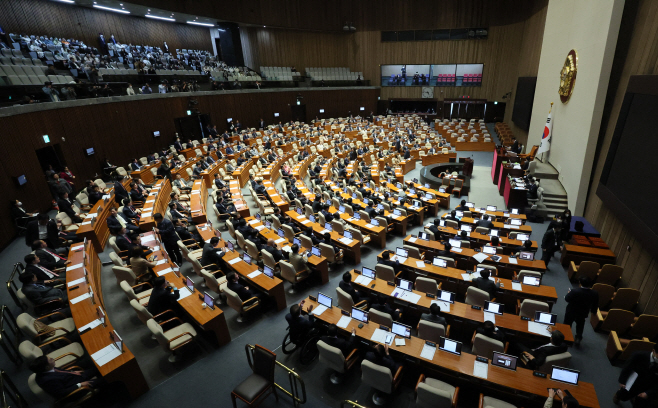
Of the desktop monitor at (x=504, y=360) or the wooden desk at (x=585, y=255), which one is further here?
the wooden desk at (x=585, y=255)

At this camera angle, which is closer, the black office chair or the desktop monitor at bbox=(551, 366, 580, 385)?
the desktop monitor at bbox=(551, 366, 580, 385)

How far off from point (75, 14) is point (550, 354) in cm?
3040

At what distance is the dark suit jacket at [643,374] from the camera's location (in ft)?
14.4

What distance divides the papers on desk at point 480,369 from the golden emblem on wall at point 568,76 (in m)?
12.7

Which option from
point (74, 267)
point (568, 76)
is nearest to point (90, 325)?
point (74, 267)

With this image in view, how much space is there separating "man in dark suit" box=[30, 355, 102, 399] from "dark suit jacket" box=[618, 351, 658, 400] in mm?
8041

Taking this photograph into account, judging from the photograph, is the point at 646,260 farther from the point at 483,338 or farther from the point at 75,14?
the point at 75,14

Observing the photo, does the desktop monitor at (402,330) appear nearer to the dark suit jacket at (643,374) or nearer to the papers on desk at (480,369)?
the papers on desk at (480,369)

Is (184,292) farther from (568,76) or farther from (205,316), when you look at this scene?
(568,76)

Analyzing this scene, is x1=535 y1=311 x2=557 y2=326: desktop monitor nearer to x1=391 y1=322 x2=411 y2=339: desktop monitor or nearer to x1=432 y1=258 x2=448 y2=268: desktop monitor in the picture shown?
x1=432 y1=258 x2=448 y2=268: desktop monitor

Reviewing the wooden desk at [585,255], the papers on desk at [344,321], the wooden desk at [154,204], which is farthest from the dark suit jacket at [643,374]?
the wooden desk at [154,204]

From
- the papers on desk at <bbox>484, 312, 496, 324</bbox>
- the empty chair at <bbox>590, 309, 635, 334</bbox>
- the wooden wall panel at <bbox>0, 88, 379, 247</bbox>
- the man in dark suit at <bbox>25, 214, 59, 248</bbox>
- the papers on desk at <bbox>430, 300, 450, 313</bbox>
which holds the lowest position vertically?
→ the empty chair at <bbox>590, 309, 635, 334</bbox>

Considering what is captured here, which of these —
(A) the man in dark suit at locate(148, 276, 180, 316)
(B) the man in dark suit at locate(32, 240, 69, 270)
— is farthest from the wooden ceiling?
(A) the man in dark suit at locate(148, 276, 180, 316)

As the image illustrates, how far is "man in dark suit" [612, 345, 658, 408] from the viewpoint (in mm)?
4391
